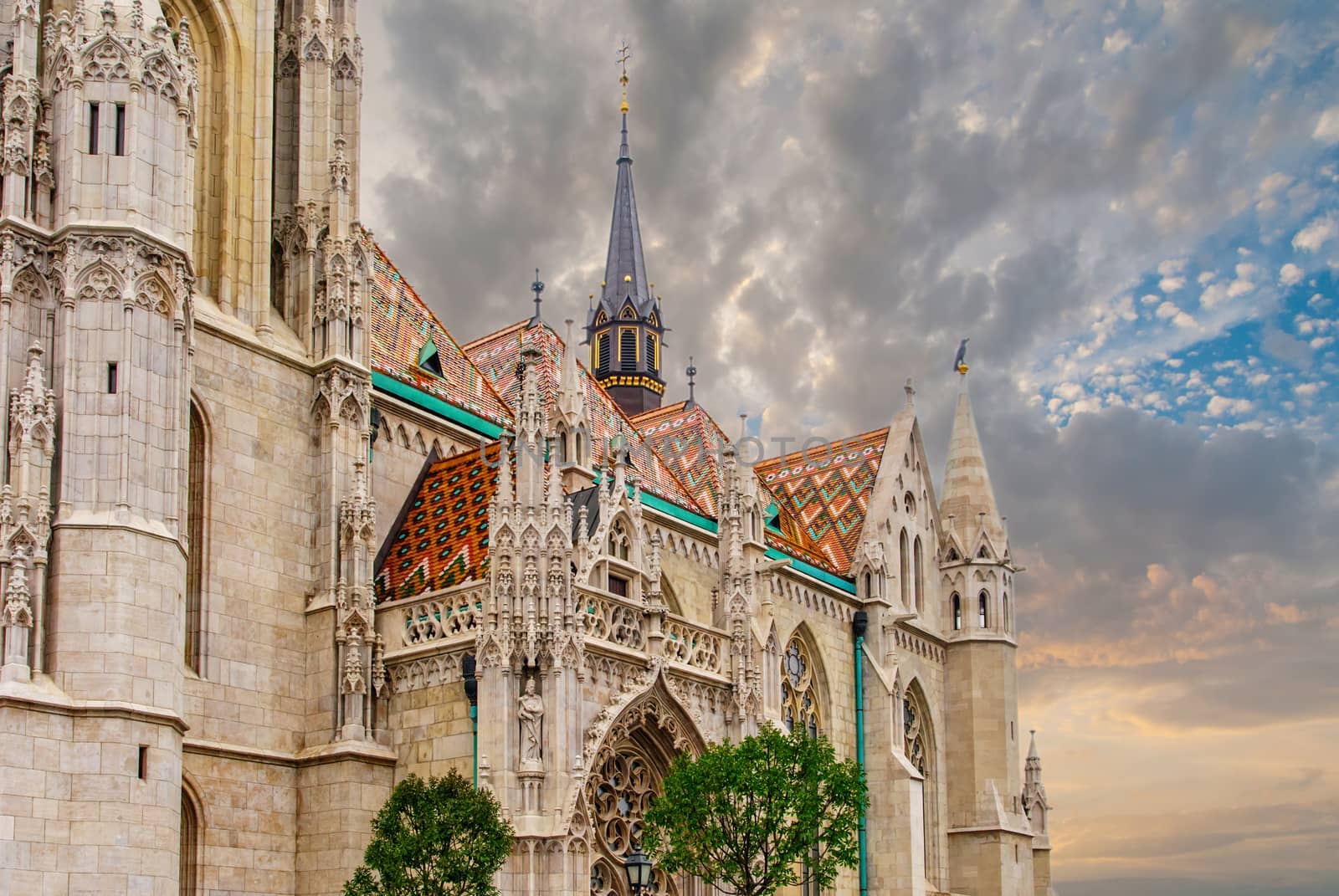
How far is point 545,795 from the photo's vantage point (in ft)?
80.4

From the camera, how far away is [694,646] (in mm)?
28812

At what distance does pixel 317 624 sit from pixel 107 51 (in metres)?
9.11

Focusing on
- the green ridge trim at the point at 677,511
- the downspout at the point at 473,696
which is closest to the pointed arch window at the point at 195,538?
the downspout at the point at 473,696

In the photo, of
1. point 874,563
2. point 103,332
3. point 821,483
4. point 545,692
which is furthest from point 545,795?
point 821,483

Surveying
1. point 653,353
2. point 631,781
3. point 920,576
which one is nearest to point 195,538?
point 631,781

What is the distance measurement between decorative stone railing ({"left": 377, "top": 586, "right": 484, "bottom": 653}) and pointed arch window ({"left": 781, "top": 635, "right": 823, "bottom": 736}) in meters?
12.6

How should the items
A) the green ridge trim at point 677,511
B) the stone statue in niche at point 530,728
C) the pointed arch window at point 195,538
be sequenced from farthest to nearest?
the green ridge trim at point 677,511
the pointed arch window at point 195,538
the stone statue in niche at point 530,728

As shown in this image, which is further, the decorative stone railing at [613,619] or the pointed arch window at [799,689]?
the pointed arch window at [799,689]

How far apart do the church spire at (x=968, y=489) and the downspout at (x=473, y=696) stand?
23.2m

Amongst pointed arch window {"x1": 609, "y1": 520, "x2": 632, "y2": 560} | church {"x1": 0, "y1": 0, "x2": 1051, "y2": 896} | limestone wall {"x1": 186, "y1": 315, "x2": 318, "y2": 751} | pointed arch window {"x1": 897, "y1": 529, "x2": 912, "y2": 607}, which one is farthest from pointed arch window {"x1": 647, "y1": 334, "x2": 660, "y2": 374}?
limestone wall {"x1": 186, "y1": 315, "x2": 318, "y2": 751}

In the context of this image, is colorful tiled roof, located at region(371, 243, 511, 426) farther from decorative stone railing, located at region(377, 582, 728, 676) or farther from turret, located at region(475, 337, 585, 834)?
turret, located at region(475, 337, 585, 834)

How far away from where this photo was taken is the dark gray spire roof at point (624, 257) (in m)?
63.1

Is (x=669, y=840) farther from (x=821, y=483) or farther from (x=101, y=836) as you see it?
(x=821, y=483)

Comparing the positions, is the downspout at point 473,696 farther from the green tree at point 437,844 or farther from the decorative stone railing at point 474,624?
the green tree at point 437,844
